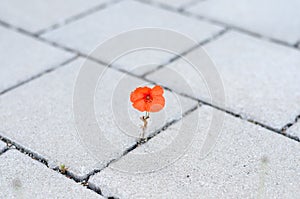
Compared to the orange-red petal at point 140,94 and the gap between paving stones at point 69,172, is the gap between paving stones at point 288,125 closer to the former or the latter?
the gap between paving stones at point 69,172

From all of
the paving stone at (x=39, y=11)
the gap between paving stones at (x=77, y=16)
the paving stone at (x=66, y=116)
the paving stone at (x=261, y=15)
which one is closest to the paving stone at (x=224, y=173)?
the paving stone at (x=66, y=116)

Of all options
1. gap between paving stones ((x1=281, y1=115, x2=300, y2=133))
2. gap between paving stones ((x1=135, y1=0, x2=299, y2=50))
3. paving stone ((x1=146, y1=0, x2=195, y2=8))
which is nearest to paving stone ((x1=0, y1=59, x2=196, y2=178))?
gap between paving stones ((x1=281, y1=115, x2=300, y2=133))

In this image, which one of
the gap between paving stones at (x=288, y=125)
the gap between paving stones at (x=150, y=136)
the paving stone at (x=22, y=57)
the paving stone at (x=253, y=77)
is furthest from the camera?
the paving stone at (x=22, y=57)

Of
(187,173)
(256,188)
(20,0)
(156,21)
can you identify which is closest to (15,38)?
(20,0)

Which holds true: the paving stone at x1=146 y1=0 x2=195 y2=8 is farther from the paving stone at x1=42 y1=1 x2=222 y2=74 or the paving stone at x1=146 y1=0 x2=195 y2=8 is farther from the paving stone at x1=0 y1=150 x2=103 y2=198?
the paving stone at x1=0 y1=150 x2=103 y2=198

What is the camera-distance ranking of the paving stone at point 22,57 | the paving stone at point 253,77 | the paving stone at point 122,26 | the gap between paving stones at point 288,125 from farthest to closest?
the paving stone at point 122,26 → the paving stone at point 22,57 → the paving stone at point 253,77 → the gap between paving stones at point 288,125

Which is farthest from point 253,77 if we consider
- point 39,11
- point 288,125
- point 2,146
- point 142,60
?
point 39,11
